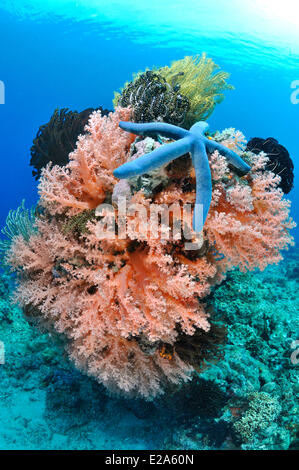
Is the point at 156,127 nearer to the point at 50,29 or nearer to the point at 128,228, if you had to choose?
the point at 128,228

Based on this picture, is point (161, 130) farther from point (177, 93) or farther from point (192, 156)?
point (177, 93)

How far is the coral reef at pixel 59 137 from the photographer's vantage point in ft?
15.4

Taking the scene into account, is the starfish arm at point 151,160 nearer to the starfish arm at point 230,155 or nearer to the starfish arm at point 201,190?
the starfish arm at point 201,190

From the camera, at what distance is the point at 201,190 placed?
231cm

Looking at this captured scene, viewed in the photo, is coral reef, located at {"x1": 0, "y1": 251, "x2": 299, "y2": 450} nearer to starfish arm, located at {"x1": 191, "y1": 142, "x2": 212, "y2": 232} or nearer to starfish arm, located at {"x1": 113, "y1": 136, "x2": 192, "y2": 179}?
starfish arm, located at {"x1": 191, "y1": 142, "x2": 212, "y2": 232}

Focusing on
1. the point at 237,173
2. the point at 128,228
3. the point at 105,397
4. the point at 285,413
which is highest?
the point at 237,173

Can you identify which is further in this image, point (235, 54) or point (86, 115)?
point (235, 54)

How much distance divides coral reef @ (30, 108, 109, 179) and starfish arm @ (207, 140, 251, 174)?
2766 millimetres

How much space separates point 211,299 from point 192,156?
3.58m

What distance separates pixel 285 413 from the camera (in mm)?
4398

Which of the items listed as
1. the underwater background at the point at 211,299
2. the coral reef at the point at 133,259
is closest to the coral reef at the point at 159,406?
the underwater background at the point at 211,299

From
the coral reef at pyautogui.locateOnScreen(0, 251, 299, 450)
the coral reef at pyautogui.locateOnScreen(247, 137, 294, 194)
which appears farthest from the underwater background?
the coral reef at pyautogui.locateOnScreen(247, 137, 294, 194)

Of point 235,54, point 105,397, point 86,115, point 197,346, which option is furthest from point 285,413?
point 235,54
